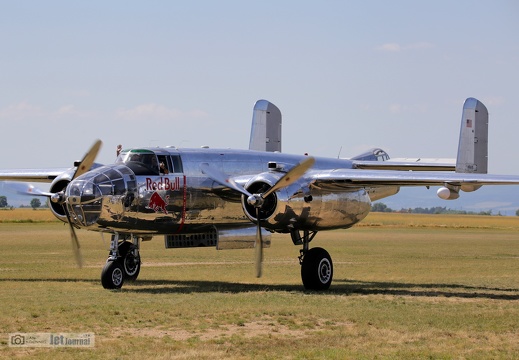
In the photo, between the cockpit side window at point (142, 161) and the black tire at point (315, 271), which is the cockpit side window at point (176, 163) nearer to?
the cockpit side window at point (142, 161)

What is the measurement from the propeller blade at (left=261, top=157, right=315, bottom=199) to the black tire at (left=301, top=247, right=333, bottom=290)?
93.4 inches

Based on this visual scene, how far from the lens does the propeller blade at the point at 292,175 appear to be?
2181 cm

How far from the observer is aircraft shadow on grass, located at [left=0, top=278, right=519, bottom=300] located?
22592 millimetres

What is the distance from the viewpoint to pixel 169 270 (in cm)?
2986

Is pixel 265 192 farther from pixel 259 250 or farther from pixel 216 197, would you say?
pixel 216 197

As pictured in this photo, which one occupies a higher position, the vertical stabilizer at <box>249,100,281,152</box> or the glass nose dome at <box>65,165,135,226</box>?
the vertical stabilizer at <box>249,100,281,152</box>

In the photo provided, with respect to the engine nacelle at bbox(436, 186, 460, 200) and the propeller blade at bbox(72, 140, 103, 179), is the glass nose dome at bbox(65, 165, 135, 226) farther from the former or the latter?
the engine nacelle at bbox(436, 186, 460, 200)

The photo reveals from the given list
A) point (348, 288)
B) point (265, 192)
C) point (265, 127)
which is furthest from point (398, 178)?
point (265, 127)

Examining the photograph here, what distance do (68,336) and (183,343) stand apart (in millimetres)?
2016

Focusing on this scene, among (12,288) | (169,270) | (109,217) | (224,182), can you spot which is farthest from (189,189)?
(169,270)

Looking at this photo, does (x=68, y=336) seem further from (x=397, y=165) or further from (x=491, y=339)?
(x=397, y=165)

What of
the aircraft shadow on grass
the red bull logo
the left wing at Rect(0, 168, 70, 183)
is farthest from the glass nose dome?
the left wing at Rect(0, 168, 70, 183)

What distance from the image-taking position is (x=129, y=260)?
81.1 ft

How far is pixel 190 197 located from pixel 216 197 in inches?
33.7
